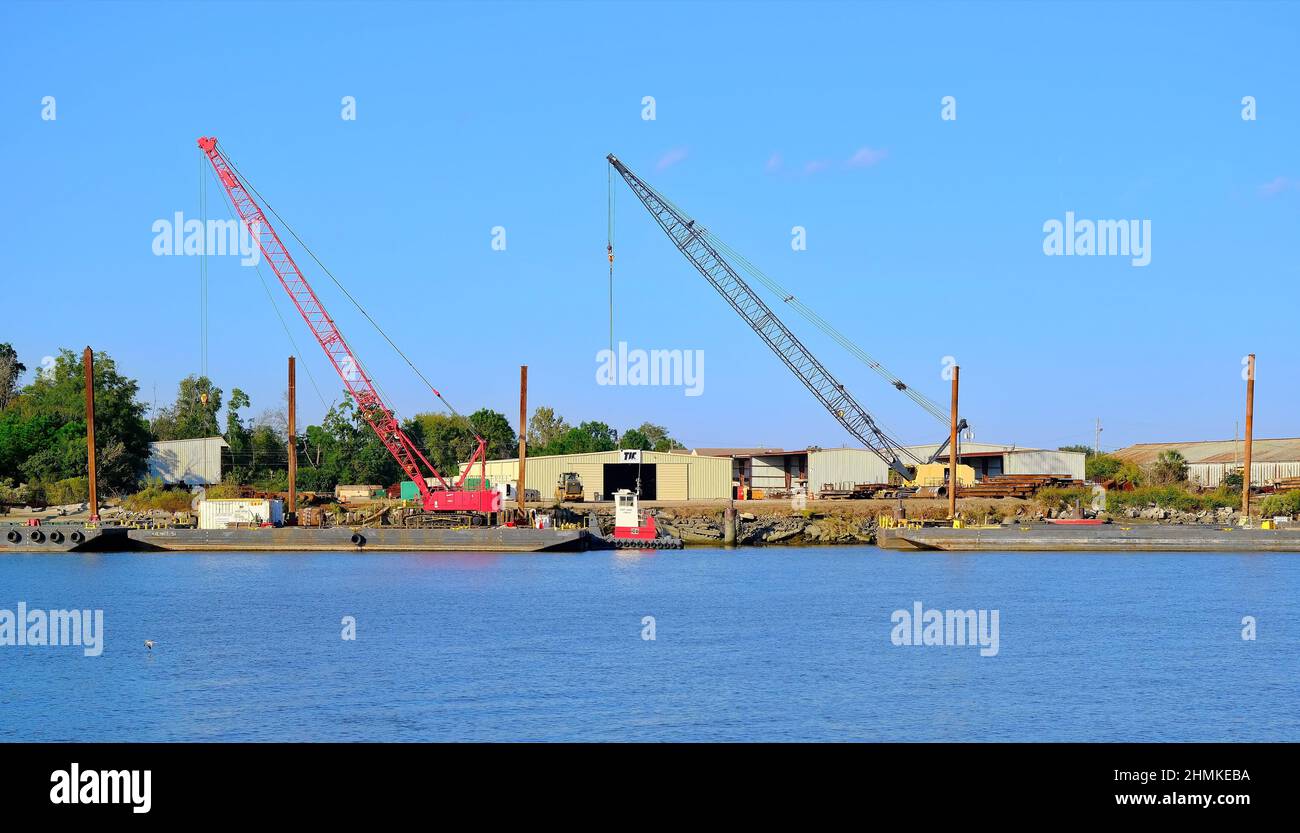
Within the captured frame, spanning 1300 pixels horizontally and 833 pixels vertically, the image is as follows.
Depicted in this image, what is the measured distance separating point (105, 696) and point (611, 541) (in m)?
51.6

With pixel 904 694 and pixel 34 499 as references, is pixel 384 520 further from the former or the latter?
pixel 904 694

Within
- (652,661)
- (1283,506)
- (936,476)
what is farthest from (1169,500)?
(652,661)

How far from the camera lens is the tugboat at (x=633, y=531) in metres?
80.1

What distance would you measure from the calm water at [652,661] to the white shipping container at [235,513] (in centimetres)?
1888

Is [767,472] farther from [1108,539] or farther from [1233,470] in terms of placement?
[1233,470]

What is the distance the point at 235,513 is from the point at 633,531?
25.8 m

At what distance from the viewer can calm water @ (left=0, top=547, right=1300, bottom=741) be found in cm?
2630

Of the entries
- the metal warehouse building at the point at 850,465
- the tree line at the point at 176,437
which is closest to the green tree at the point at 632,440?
the tree line at the point at 176,437

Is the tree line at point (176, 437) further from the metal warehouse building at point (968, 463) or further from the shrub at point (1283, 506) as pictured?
the shrub at point (1283, 506)

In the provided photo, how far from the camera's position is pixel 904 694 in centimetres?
2955
